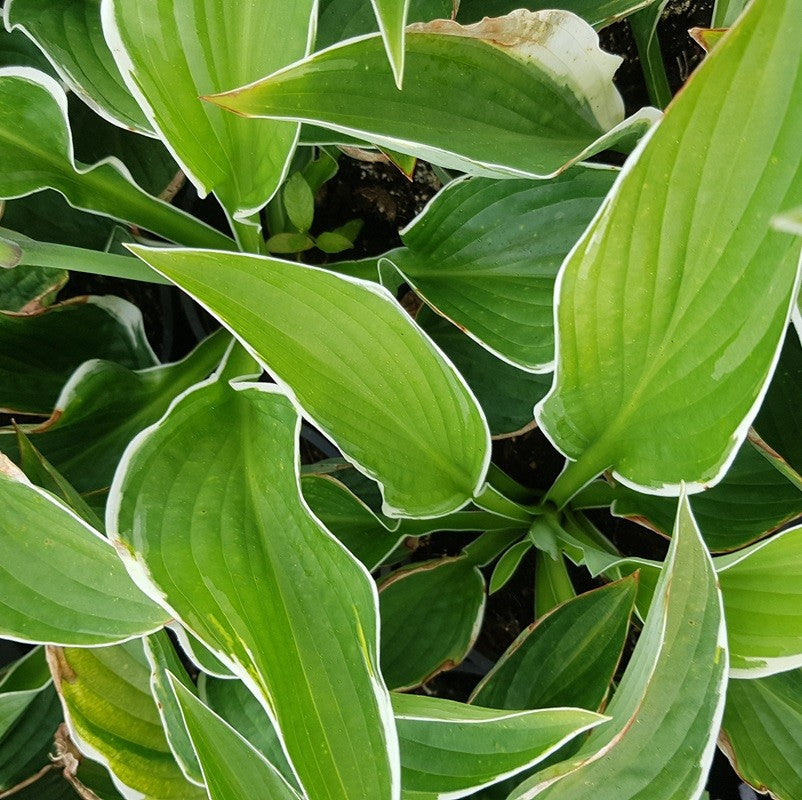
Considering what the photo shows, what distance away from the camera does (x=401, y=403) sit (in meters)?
0.50

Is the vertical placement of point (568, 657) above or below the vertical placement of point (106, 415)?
below

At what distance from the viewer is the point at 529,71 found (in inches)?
18.8

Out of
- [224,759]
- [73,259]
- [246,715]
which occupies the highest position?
[73,259]

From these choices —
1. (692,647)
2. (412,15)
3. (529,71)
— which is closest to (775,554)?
(692,647)

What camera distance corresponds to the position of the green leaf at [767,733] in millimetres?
581

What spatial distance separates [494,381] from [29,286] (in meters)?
0.45

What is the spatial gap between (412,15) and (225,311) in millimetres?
334

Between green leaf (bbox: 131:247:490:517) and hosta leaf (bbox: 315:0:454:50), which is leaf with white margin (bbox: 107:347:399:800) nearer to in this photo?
green leaf (bbox: 131:247:490:517)

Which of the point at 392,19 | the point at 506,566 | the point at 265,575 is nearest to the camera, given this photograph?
the point at 392,19

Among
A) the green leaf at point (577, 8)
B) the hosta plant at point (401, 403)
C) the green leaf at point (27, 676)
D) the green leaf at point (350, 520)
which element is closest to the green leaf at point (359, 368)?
the hosta plant at point (401, 403)

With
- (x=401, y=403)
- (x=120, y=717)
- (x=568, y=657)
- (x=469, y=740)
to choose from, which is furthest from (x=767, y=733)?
(x=120, y=717)

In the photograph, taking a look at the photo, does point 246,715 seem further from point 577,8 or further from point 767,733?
point 577,8

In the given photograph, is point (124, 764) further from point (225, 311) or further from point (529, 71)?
point (529, 71)

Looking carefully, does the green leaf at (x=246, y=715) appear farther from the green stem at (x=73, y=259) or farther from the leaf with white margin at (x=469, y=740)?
the green stem at (x=73, y=259)
